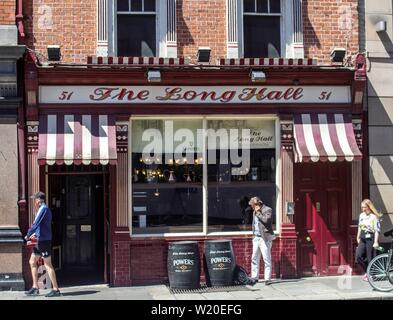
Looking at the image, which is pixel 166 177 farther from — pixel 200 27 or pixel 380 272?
pixel 380 272

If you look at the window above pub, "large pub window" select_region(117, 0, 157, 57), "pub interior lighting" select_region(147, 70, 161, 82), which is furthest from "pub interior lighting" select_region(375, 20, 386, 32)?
"pub interior lighting" select_region(147, 70, 161, 82)

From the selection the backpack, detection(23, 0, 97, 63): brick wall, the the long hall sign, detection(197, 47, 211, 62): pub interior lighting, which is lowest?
the backpack

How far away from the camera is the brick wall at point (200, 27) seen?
1335 centimetres

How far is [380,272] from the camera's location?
12.1 metres

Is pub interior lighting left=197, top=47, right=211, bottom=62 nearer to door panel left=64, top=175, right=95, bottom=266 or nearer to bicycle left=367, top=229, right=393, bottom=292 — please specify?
door panel left=64, top=175, right=95, bottom=266

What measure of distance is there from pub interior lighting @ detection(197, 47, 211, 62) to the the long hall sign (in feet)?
1.86

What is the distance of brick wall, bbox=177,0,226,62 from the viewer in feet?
43.8

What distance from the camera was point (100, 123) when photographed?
12.8 meters

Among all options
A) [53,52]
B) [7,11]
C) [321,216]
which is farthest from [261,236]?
[7,11]

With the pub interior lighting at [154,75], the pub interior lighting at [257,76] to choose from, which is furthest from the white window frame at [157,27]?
the pub interior lighting at [257,76]

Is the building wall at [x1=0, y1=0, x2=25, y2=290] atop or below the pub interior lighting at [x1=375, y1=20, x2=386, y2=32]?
below

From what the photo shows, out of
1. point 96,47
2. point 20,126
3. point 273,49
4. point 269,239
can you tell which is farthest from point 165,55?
point 269,239

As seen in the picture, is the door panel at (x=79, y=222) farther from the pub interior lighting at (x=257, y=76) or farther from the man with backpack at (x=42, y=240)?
the pub interior lighting at (x=257, y=76)

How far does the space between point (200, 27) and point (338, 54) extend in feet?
9.62
